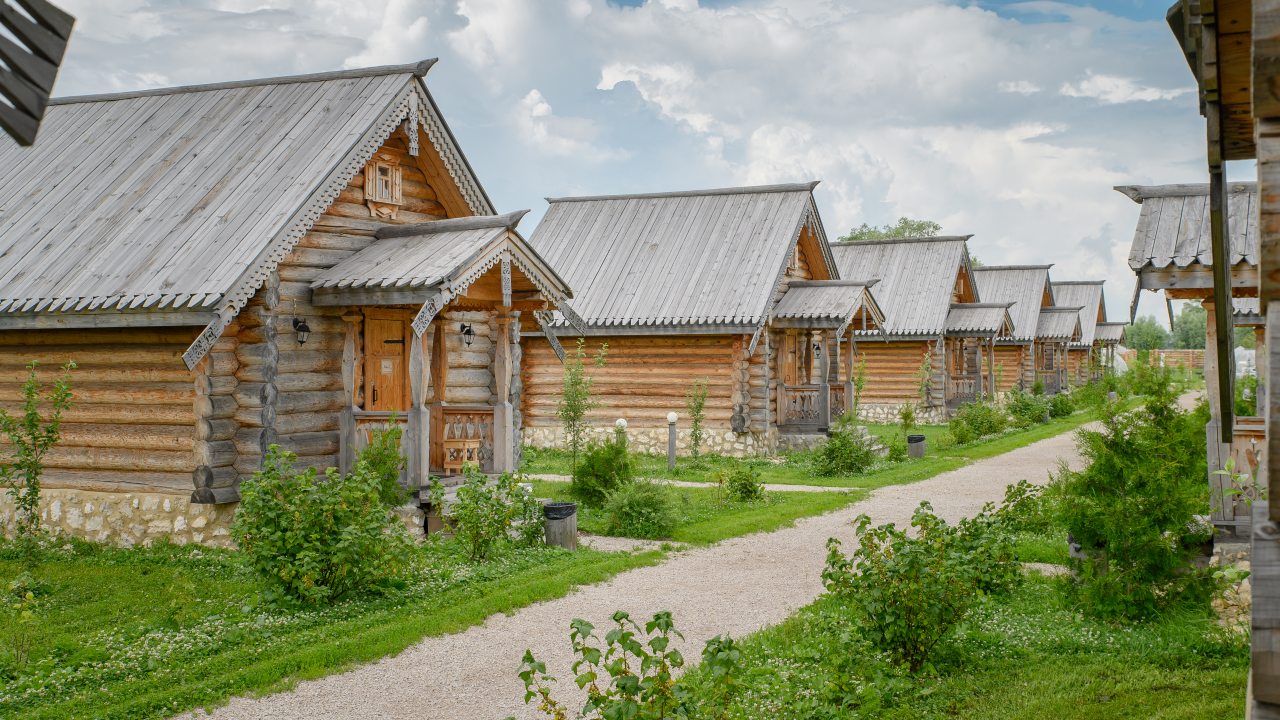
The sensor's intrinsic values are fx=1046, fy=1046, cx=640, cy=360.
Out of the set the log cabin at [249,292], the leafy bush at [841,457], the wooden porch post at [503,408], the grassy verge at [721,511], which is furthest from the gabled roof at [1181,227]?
the leafy bush at [841,457]

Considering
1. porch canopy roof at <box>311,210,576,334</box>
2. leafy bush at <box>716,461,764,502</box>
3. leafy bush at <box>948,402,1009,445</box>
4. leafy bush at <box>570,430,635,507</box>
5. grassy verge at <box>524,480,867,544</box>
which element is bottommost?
grassy verge at <box>524,480,867,544</box>

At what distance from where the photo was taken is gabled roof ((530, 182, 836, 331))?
25.5 meters

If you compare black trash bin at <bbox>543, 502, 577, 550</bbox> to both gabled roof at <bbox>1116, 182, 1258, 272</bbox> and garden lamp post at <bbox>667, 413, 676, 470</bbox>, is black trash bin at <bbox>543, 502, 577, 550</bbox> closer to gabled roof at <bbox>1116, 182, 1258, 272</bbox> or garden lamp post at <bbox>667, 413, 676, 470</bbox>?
gabled roof at <bbox>1116, 182, 1258, 272</bbox>

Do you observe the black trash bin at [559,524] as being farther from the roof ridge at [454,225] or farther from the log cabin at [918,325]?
the log cabin at [918,325]

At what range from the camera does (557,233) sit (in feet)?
99.8

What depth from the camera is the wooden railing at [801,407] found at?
1072 inches

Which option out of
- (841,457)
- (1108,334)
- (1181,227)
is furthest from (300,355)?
(1108,334)

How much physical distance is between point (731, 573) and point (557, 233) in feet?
63.1

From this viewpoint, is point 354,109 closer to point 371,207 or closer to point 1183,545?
point 371,207

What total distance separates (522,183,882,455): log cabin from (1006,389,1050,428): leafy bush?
30.9ft

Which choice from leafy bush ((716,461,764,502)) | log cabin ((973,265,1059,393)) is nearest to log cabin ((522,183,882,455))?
leafy bush ((716,461,764,502))

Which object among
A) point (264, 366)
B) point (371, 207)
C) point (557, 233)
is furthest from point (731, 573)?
point (557, 233)

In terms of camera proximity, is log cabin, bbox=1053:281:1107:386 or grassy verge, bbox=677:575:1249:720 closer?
grassy verge, bbox=677:575:1249:720

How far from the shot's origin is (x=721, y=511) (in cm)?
1717
